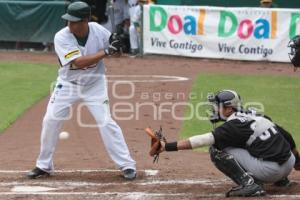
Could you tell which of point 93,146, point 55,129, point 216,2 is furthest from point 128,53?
point 55,129

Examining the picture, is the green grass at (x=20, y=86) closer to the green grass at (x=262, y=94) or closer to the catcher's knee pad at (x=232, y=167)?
the green grass at (x=262, y=94)

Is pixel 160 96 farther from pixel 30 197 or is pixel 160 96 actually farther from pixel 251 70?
pixel 30 197

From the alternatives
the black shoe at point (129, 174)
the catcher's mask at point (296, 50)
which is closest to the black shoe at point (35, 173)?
the black shoe at point (129, 174)

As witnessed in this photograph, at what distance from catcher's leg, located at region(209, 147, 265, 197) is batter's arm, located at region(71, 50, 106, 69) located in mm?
1557

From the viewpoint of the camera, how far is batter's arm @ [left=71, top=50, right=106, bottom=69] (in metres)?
7.14

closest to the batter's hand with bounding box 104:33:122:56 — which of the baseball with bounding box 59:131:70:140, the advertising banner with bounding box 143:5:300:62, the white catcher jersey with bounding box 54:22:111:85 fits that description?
the white catcher jersey with bounding box 54:22:111:85

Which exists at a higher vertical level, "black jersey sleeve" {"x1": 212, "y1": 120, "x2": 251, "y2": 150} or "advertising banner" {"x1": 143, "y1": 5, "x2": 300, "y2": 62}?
"black jersey sleeve" {"x1": 212, "y1": 120, "x2": 251, "y2": 150}

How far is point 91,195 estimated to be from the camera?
675 cm

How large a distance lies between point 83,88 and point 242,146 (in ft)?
6.11

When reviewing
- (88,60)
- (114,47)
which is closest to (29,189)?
(88,60)

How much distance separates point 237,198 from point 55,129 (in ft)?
6.89

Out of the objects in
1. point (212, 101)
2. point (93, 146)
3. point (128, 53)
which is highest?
point (212, 101)

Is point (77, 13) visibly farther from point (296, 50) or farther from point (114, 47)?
point (296, 50)

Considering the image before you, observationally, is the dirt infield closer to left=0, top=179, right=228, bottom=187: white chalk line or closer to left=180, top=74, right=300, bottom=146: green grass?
left=0, top=179, right=228, bottom=187: white chalk line
